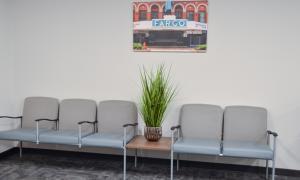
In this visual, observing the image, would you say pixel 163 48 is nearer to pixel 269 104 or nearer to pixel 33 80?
pixel 269 104

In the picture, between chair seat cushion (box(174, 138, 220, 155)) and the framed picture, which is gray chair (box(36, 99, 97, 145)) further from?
chair seat cushion (box(174, 138, 220, 155))

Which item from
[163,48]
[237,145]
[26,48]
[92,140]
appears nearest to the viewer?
[237,145]

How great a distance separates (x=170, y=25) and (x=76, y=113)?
5.54 ft

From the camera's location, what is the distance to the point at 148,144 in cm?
361

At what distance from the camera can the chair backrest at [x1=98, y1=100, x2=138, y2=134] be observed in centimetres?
401

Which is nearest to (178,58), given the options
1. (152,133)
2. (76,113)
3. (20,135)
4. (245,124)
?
(152,133)

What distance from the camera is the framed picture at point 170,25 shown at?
3910mm

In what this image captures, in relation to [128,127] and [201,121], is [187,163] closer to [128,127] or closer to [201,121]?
[201,121]

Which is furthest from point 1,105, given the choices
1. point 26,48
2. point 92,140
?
point 92,140

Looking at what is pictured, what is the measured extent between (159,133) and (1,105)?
223 centimetres

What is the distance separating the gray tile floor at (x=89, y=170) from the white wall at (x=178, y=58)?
320 mm

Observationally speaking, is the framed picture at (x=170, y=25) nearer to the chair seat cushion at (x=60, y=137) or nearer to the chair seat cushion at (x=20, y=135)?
the chair seat cushion at (x=60, y=137)

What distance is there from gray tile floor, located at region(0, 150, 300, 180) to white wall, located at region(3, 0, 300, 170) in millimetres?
320

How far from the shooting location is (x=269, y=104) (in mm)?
3785
